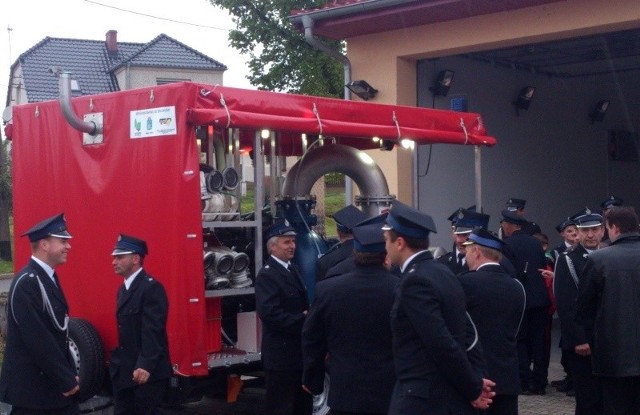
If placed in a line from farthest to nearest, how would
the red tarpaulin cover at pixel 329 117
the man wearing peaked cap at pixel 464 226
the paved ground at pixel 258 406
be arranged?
1. the paved ground at pixel 258 406
2. the man wearing peaked cap at pixel 464 226
3. the red tarpaulin cover at pixel 329 117

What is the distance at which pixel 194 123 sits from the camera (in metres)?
6.95

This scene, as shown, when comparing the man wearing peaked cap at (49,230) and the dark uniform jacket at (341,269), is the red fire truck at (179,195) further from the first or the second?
the man wearing peaked cap at (49,230)

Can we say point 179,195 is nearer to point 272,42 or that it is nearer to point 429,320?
point 429,320

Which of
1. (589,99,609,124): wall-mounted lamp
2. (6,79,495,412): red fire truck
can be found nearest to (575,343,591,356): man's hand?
(6,79,495,412): red fire truck

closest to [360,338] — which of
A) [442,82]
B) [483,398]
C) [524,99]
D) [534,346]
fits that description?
[483,398]

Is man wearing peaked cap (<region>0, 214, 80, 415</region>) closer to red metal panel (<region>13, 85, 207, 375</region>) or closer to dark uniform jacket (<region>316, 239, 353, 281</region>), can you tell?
red metal panel (<region>13, 85, 207, 375</region>)

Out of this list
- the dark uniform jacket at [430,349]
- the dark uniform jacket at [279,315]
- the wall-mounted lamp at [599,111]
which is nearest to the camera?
the dark uniform jacket at [430,349]

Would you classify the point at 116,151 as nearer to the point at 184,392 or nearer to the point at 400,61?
the point at 184,392

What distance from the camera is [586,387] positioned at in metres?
7.51

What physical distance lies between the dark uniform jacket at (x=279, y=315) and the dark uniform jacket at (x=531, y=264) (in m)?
3.44

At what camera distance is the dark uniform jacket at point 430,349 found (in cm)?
453

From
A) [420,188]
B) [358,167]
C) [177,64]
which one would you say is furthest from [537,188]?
[177,64]

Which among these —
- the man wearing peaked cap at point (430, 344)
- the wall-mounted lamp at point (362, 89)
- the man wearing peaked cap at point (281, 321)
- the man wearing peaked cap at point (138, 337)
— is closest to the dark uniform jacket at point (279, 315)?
the man wearing peaked cap at point (281, 321)

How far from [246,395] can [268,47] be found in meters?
17.1
